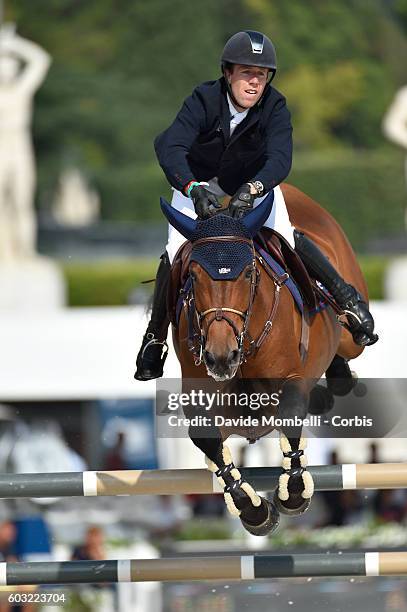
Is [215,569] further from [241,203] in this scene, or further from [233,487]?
[241,203]

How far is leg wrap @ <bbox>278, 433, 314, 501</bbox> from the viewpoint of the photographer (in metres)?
4.44

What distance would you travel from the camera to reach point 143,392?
33.3 feet

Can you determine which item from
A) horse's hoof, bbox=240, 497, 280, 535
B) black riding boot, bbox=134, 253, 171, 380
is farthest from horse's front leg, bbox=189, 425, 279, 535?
black riding boot, bbox=134, 253, 171, 380

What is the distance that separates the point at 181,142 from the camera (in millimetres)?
4547

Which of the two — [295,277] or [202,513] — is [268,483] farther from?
[202,513]

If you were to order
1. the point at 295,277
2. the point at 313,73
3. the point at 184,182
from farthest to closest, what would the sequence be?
the point at 313,73 → the point at 295,277 → the point at 184,182

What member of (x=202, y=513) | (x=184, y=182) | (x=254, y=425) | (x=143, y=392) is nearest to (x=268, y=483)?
(x=254, y=425)

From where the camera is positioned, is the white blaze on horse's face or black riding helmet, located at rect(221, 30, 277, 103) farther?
black riding helmet, located at rect(221, 30, 277, 103)

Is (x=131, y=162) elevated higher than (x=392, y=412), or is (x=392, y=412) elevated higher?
(x=131, y=162)

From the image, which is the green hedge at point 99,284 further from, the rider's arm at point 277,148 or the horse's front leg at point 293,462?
the horse's front leg at point 293,462

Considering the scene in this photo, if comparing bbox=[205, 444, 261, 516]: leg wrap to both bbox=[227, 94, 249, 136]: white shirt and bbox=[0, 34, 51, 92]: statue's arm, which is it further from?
bbox=[0, 34, 51, 92]: statue's arm

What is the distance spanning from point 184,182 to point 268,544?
18.1 feet

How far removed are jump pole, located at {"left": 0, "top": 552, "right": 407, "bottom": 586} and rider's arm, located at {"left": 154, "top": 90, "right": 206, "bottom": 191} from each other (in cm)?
136

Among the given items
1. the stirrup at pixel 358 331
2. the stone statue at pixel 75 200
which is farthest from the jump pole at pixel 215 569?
the stone statue at pixel 75 200
